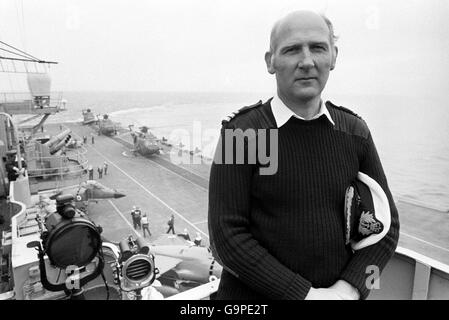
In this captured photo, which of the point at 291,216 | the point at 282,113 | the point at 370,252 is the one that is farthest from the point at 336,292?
the point at 282,113

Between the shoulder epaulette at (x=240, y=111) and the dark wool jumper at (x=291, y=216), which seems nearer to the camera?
the dark wool jumper at (x=291, y=216)

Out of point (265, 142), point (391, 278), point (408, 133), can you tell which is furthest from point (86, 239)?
point (408, 133)

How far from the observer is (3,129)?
14.6 m

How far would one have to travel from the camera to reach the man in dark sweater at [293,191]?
1.26m

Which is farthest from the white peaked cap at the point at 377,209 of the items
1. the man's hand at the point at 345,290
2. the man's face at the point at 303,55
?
the man's face at the point at 303,55

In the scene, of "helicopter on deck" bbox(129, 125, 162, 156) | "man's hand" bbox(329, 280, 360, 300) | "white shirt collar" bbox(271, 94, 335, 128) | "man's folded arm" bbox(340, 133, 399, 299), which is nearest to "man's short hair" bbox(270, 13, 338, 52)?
"white shirt collar" bbox(271, 94, 335, 128)

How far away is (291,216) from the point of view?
1310mm

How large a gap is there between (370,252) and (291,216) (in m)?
0.43

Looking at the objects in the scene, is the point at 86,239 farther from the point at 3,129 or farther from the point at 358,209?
the point at 3,129

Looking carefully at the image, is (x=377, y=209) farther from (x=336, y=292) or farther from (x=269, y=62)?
(x=269, y=62)

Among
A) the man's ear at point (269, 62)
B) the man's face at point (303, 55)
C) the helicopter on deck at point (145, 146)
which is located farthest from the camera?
the helicopter on deck at point (145, 146)

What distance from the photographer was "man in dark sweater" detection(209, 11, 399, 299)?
1263mm

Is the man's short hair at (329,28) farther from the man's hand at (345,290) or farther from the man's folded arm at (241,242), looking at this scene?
the man's hand at (345,290)

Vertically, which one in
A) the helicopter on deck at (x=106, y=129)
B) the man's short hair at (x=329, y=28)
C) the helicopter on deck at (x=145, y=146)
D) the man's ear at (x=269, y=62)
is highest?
the man's short hair at (x=329, y=28)
